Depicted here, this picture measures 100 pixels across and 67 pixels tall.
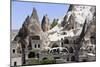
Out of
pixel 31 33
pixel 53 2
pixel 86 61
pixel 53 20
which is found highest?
pixel 53 2

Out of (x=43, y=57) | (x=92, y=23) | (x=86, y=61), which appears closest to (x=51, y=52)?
(x=43, y=57)

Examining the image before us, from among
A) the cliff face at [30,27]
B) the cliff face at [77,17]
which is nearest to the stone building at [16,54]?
the cliff face at [30,27]

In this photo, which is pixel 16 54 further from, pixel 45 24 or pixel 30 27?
pixel 45 24

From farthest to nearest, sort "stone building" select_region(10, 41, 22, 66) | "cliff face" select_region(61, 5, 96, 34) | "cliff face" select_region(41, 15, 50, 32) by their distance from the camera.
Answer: "cliff face" select_region(61, 5, 96, 34) < "cliff face" select_region(41, 15, 50, 32) < "stone building" select_region(10, 41, 22, 66)

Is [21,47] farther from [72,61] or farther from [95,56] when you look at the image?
[95,56]

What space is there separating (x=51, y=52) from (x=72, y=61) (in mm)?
313

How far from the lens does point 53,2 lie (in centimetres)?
250

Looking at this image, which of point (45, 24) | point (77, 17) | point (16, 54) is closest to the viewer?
point (16, 54)

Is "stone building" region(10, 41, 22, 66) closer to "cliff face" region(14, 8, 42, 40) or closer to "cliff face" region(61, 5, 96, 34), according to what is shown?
"cliff face" region(14, 8, 42, 40)

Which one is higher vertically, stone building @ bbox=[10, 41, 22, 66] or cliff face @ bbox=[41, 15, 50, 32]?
cliff face @ bbox=[41, 15, 50, 32]

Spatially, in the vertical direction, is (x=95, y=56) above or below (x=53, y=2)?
below

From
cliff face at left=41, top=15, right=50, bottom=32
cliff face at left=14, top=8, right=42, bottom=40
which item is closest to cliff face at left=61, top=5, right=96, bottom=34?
cliff face at left=41, top=15, right=50, bottom=32

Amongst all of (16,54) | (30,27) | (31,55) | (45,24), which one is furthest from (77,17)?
(16,54)

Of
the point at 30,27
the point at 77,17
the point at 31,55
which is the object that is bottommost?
the point at 31,55
